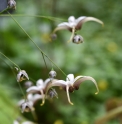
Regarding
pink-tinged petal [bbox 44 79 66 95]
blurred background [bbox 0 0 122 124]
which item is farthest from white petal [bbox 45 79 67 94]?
blurred background [bbox 0 0 122 124]

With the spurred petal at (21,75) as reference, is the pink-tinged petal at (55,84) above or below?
above

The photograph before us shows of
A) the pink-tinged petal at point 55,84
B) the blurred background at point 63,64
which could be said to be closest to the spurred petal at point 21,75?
the pink-tinged petal at point 55,84

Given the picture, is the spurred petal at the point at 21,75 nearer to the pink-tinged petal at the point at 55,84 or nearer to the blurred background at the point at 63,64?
the pink-tinged petal at the point at 55,84

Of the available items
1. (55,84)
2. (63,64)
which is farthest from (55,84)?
(63,64)

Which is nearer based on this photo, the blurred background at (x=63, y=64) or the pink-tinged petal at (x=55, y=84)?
the pink-tinged petal at (x=55, y=84)

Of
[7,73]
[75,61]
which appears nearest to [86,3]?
[75,61]

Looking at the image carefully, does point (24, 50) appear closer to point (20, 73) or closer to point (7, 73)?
point (7, 73)

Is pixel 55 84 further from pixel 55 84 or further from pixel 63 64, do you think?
pixel 63 64

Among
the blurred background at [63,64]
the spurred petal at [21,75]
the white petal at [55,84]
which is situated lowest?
the spurred petal at [21,75]

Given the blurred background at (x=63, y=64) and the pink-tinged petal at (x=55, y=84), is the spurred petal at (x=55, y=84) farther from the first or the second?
the blurred background at (x=63, y=64)

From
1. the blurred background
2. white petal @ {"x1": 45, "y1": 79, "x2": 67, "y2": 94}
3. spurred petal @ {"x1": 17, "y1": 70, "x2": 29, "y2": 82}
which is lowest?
spurred petal @ {"x1": 17, "y1": 70, "x2": 29, "y2": 82}

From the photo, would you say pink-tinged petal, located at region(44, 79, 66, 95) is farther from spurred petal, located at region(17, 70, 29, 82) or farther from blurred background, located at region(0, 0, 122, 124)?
blurred background, located at region(0, 0, 122, 124)
